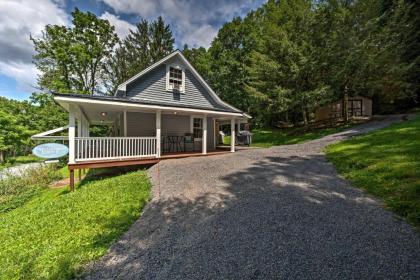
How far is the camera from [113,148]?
26.0 ft

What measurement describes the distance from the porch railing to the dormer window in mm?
→ 3741

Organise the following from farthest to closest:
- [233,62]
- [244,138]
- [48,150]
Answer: [233,62] < [244,138] < [48,150]

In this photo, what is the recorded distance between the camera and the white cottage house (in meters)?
7.62

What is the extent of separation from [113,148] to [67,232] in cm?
458

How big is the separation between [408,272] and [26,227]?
6515mm

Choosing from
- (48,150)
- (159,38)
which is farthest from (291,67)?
(159,38)

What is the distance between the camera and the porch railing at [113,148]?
7.30 m

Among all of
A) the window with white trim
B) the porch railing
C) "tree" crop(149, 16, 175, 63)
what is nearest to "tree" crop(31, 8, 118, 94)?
"tree" crop(149, 16, 175, 63)

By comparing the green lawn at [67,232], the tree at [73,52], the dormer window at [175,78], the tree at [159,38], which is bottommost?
the green lawn at [67,232]

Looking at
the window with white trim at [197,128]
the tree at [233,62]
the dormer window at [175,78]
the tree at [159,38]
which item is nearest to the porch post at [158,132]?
the dormer window at [175,78]

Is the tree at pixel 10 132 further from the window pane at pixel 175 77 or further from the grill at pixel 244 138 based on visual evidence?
the grill at pixel 244 138

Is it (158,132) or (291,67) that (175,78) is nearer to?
(158,132)

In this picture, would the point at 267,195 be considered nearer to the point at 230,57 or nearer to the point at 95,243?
the point at 95,243

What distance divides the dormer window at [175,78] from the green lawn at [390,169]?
848 cm
